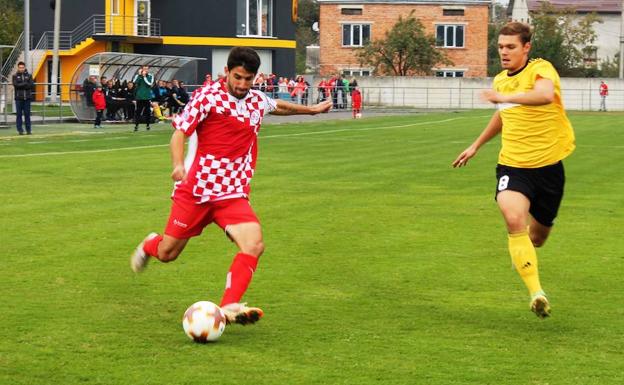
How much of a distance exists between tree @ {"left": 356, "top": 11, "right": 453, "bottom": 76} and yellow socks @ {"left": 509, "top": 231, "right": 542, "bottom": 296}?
7032 centimetres

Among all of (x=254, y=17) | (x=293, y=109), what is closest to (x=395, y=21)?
(x=254, y=17)

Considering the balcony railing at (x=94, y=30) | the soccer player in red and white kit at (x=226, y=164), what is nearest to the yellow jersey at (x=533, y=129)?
the soccer player in red and white kit at (x=226, y=164)

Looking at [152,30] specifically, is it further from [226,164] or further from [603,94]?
[226,164]

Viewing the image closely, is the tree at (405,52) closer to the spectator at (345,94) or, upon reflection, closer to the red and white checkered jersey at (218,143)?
the spectator at (345,94)

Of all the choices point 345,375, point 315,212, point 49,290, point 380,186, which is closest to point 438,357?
point 345,375

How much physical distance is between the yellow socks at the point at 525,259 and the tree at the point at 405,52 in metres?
70.3

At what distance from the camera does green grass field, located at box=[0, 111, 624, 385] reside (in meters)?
7.49

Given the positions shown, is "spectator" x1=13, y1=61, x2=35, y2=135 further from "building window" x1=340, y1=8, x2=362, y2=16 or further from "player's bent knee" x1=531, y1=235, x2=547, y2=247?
"building window" x1=340, y1=8, x2=362, y2=16

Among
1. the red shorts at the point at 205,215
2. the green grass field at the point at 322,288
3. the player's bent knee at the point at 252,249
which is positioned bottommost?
the green grass field at the point at 322,288

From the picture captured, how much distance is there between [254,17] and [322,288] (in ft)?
197

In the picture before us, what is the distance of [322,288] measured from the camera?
10328 millimetres

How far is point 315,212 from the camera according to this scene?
16094mm

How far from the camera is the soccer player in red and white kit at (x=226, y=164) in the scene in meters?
8.49

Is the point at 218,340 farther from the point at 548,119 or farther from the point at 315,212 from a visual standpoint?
the point at 315,212
